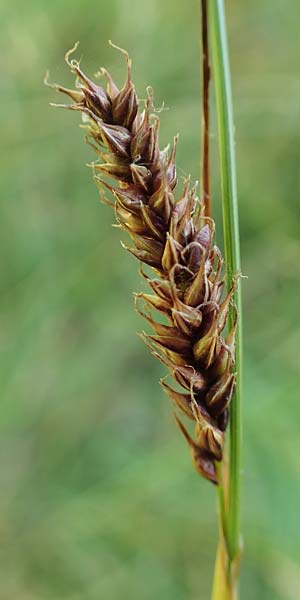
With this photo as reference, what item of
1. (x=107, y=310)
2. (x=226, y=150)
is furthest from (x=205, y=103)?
(x=107, y=310)

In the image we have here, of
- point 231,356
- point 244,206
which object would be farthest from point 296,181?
point 231,356

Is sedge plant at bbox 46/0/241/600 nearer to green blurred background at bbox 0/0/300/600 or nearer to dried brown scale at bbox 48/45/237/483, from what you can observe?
dried brown scale at bbox 48/45/237/483

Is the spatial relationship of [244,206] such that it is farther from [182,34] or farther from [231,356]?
[231,356]

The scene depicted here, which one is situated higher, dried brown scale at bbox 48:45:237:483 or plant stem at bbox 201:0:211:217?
plant stem at bbox 201:0:211:217

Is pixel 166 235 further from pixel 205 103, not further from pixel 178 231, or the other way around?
pixel 205 103

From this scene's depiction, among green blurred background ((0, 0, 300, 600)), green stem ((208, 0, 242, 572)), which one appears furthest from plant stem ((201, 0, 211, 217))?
green blurred background ((0, 0, 300, 600))
